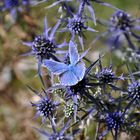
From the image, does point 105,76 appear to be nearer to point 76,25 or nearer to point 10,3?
point 76,25

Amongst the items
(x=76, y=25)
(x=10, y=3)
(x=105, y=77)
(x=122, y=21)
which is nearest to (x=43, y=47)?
(x=76, y=25)

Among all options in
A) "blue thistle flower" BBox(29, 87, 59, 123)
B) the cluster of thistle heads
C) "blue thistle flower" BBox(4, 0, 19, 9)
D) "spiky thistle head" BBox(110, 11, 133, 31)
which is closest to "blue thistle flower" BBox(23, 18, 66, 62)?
the cluster of thistle heads

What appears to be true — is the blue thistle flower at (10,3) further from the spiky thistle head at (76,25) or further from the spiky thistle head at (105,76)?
the spiky thistle head at (105,76)

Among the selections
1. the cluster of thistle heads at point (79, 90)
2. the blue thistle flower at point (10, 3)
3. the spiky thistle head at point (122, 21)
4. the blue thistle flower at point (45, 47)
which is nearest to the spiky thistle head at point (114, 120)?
the cluster of thistle heads at point (79, 90)

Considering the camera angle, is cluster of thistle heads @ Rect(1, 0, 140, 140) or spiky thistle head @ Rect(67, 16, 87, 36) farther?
spiky thistle head @ Rect(67, 16, 87, 36)

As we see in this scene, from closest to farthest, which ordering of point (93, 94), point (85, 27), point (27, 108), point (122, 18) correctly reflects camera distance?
1. point (93, 94)
2. point (85, 27)
3. point (122, 18)
4. point (27, 108)

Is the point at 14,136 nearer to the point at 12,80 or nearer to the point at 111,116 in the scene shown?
the point at 12,80

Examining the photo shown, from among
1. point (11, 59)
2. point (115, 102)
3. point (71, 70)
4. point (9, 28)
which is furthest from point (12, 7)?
point (71, 70)

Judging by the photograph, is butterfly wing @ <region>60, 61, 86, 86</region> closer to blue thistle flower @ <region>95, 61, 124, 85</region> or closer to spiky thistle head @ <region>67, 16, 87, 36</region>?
blue thistle flower @ <region>95, 61, 124, 85</region>
